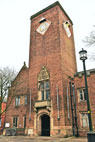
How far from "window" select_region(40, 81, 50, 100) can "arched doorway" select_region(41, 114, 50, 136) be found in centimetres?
262

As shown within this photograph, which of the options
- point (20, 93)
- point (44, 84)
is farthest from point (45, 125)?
point (20, 93)

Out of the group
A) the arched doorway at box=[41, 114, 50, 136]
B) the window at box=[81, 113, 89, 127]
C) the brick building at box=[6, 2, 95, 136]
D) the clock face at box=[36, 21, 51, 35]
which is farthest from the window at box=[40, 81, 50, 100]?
the clock face at box=[36, 21, 51, 35]

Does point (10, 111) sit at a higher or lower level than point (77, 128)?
higher

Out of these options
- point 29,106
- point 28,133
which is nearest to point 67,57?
point 29,106

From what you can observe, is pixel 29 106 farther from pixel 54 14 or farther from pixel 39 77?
pixel 54 14

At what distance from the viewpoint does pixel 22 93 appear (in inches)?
1035

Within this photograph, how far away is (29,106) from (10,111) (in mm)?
6231

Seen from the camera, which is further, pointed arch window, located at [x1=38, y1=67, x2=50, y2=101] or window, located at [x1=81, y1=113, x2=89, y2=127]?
pointed arch window, located at [x1=38, y1=67, x2=50, y2=101]

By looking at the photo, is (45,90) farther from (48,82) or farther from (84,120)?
(84,120)

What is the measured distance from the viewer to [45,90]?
851 inches

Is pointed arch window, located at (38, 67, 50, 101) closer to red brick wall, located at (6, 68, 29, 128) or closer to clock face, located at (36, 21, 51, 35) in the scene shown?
red brick wall, located at (6, 68, 29, 128)

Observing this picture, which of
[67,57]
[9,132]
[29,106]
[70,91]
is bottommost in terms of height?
[9,132]

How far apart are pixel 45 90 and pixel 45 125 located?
192 inches

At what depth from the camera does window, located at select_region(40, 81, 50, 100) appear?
A: 2128cm
